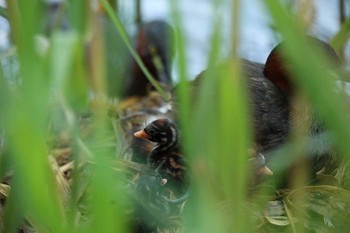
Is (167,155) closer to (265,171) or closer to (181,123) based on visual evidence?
(265,171)

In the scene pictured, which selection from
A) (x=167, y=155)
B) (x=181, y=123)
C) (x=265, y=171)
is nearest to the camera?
(x=181, y=123)

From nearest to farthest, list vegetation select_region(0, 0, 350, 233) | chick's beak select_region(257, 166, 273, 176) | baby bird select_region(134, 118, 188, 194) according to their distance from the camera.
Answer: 1. vegetation select_region(0, 0, 350, 233)
2. chick's beak select_region(257, 166, 273, 176)
3. baby bird select_region(134, 118, 188, 194)

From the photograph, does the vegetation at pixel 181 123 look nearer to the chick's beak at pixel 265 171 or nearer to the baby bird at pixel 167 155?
Answer: the chick's beak at pixel 265 171

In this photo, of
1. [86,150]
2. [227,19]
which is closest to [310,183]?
[86,150]

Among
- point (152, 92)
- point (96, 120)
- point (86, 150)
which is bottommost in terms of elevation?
point (152, 92)

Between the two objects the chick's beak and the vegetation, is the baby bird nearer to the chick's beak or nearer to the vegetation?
the chick's beak

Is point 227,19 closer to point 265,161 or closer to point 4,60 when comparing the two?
point 265,161

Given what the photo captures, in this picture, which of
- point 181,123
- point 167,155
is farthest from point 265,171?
point 181,123

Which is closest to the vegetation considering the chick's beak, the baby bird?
the chick's beak
